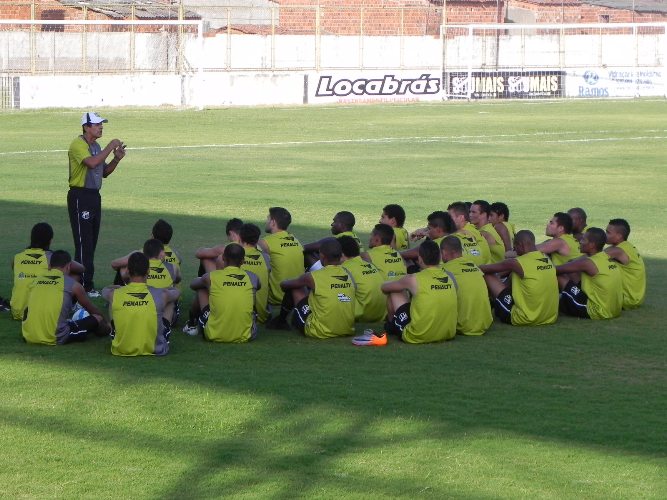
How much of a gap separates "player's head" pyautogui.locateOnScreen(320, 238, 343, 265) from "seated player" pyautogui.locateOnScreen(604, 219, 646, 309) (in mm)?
3388

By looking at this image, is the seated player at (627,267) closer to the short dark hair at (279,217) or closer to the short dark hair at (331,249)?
the short dark hair at (331,249)

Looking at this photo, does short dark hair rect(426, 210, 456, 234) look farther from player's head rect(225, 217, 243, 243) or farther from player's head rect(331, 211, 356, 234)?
player's head rect(225, 217, 243, 243)

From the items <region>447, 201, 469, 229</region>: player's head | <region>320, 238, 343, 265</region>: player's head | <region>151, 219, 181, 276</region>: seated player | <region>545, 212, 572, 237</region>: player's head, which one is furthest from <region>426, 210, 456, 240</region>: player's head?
<region>151, 219, 181, 276</region>: seated player

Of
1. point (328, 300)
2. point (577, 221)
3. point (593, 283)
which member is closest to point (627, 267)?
point (593, 283)

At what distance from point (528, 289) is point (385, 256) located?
1587 millimetres

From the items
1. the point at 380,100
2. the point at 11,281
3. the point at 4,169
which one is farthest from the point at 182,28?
the point at 11,281

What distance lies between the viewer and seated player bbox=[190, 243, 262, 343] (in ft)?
39.9

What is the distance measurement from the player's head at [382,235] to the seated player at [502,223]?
2.15 meters

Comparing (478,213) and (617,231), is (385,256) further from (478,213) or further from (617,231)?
(617,231)

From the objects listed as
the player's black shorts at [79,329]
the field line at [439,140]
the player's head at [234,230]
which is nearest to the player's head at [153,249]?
the player's black shorts at [79,329]

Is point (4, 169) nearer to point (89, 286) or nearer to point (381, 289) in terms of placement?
point (89, 286)

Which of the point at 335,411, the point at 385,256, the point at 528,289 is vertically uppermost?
the point at 385,256

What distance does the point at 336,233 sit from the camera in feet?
46.9

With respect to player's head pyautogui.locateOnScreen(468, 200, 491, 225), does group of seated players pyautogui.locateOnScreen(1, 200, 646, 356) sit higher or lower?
lower
